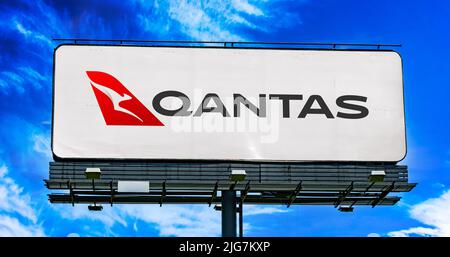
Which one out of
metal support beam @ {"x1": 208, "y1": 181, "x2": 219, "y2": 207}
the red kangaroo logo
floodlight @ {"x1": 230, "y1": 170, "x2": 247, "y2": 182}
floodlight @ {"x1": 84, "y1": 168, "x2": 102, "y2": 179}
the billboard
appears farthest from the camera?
the red kangaroo logo

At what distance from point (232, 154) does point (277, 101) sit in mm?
2153

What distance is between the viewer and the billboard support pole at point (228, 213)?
19.8 meters

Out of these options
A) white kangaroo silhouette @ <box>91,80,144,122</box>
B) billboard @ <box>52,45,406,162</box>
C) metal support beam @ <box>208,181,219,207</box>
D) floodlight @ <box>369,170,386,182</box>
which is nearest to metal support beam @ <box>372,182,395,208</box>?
floodlight @ <box>369,170,386,182</box>

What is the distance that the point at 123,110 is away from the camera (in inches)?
814

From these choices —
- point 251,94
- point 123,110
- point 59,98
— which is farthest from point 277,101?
point 59,98

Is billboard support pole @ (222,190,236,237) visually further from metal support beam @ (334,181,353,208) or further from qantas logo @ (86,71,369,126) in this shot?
metal support beam @ (334,181,353,208)

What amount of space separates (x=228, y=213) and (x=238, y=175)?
1.19 meters

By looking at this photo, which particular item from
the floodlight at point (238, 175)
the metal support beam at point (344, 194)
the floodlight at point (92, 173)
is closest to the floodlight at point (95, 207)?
the floodlight at point (92, 173)

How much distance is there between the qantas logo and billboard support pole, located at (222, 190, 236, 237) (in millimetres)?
2358

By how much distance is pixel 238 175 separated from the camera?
64.7 feet

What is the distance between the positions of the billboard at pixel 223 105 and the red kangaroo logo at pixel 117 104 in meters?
0.03

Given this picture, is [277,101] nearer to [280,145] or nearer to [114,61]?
[280,145]

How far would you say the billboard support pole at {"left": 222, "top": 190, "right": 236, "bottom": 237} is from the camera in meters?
19.8
